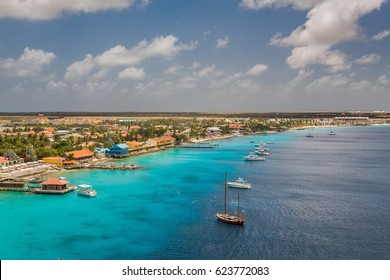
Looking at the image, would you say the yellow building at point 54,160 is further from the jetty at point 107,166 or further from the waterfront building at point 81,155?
the waterfront building at point 81,155

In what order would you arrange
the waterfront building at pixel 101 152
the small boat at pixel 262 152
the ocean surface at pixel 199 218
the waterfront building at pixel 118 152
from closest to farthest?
the ocean surface at pixel 199 218 → the waterfront building at pixel 101 152 → the waterfront building at pixel 118 152 → the small boat at pixel 262 152

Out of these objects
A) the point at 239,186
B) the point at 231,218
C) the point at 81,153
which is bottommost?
the point at 239,186

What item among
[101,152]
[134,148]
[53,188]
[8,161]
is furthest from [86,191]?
[134,148]

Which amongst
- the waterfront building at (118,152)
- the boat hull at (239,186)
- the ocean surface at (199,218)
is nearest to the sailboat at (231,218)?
the ocean surface at (199,218)

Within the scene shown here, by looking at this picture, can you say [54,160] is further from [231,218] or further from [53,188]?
[231,218]

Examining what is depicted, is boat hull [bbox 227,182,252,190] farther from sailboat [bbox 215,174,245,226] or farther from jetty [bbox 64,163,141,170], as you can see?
jetty [bbox 64,163,141,170]

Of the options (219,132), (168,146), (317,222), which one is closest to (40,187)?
(317,222)

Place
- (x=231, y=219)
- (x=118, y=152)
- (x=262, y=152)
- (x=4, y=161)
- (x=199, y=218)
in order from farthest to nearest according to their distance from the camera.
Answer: (x=262, y=152) < (x=118, y=152) < (x=4, y=161) < (x=199, y=218) < (x=231, y=219)

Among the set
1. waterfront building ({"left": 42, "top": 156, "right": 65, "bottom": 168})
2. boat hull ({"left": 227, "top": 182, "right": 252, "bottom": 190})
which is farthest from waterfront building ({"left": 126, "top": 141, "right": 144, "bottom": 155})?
boat hull ({"left": 227, "top": 182, "right": 252, "bottom": 190})

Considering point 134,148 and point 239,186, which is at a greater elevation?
point 134,148
